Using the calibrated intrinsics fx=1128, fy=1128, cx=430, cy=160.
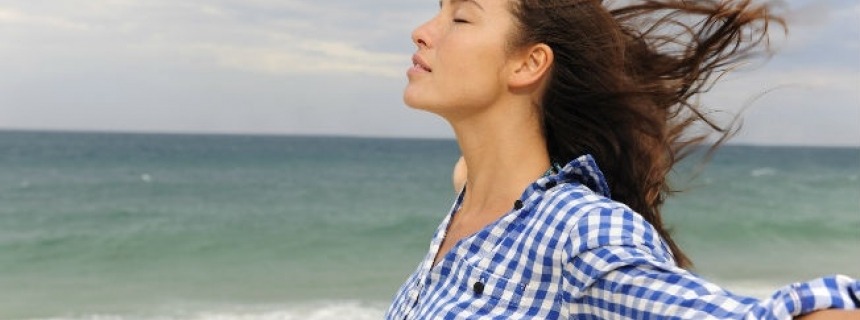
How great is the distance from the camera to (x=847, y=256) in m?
14.7

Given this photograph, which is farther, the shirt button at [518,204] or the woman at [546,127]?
the shirt button at [518,204]

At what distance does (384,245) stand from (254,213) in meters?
5.12

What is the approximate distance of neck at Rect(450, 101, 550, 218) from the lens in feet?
6.12

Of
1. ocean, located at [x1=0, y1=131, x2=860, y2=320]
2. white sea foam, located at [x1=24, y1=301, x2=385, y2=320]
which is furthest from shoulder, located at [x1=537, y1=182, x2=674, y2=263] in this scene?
white sea foam, located at [x1=24, y1=301, x2=385, y2=320]

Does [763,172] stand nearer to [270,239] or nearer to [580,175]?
[270,239]

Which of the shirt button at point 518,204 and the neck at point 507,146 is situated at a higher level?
the neck at point 507,146

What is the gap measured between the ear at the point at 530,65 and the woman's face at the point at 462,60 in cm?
2

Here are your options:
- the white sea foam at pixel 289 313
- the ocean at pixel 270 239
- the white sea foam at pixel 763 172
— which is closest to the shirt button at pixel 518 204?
the ocean at pixel 270 239

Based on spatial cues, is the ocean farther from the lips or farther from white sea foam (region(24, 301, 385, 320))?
the lips

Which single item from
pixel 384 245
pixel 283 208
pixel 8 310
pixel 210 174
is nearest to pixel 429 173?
pixel 210 174

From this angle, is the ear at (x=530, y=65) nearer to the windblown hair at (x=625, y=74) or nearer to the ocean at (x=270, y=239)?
the windblown hair at (x=625, y=74)

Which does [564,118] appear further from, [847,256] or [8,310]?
[847,256]

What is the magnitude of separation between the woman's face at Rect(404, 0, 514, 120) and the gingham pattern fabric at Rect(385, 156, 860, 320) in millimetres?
194

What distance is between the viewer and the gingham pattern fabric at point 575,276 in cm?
125
